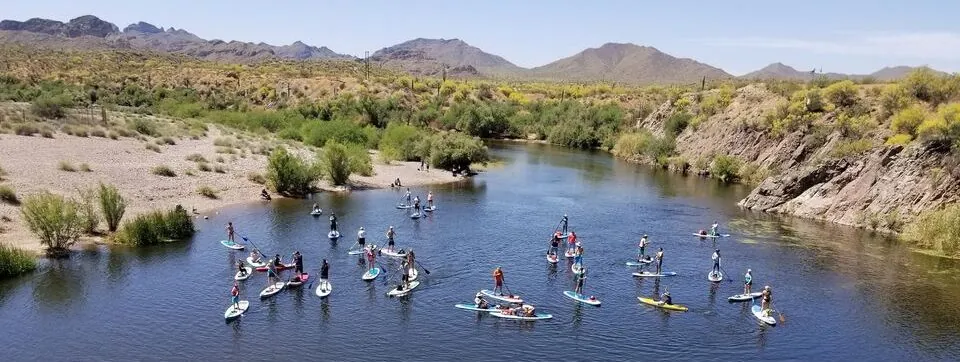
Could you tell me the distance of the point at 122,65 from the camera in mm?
162375

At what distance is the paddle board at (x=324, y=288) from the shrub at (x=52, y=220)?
16.8 meters

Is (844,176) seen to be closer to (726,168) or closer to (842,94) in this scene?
(726,168)

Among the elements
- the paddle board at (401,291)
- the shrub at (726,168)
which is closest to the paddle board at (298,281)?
the paddle board at (401,291)

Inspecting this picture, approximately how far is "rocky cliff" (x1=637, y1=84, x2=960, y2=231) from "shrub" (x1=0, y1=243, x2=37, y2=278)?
58549mm

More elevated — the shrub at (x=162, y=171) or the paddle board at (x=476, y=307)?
the shrub at (x=162, y=171)

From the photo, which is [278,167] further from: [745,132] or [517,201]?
[745,132]

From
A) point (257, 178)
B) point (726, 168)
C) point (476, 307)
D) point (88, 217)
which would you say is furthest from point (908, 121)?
point (88, 217)

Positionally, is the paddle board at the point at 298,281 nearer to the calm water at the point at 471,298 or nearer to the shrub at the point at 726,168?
the calm water at the point at 471,298

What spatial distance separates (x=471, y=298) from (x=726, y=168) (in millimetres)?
59267

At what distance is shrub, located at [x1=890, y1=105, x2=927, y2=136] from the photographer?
2749 inches

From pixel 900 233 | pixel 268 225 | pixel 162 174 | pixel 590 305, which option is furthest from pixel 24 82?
pixel 900 233

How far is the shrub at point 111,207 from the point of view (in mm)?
46750

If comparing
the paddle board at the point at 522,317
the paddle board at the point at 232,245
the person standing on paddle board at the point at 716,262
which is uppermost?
the person standing on paddle board at the point at 716,262

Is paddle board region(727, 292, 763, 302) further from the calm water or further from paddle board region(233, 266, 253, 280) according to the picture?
paddle board region(233, 266, 253, 280)
